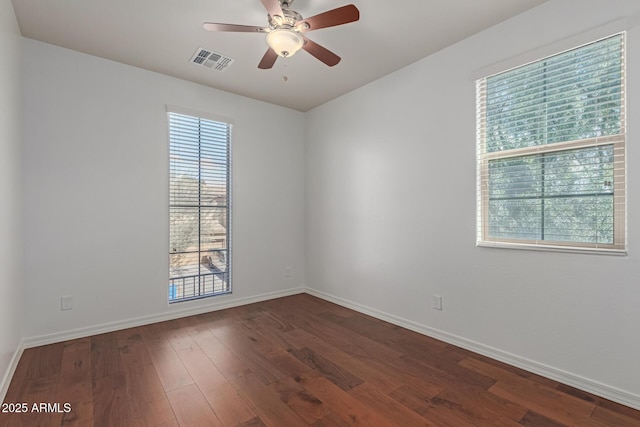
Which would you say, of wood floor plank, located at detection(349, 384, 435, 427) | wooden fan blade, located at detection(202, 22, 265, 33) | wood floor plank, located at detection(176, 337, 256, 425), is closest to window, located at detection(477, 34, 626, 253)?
wood floor plank, located at detection(349, 384, 435, 427)

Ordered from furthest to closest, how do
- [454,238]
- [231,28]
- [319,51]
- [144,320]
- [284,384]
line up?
1. [144,320]
2. [454,238]
3. [319,51]
4. [284,384]
5. [231,28]

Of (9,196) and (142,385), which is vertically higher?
(9,196)

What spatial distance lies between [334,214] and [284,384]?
7.68 feet

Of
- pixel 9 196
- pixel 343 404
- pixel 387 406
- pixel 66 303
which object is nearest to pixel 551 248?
pixel 387 406

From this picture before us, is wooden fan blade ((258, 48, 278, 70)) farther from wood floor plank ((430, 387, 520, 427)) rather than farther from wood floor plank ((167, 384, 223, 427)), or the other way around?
wood floor plank ((430, 387, 520, 427))

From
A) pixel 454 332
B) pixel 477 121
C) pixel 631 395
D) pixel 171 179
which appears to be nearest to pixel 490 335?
pixel 454 332

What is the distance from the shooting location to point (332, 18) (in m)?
1.91

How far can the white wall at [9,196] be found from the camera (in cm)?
199

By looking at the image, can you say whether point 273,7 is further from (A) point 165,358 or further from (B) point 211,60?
(A) point 165,358

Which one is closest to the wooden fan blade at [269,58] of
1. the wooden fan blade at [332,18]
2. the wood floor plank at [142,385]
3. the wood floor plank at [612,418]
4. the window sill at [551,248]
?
the wooden fan blade at [332,18]

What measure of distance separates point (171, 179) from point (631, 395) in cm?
418

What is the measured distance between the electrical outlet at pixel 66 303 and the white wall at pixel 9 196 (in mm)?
295

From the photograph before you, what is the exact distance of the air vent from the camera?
290 cm

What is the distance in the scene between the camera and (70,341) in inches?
110
